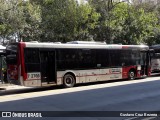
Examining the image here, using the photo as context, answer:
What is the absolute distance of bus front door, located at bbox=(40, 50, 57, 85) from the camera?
59.2 ft

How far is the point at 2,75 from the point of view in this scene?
19.1 meters

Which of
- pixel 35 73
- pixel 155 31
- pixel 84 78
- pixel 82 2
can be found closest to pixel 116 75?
pixel 84 78

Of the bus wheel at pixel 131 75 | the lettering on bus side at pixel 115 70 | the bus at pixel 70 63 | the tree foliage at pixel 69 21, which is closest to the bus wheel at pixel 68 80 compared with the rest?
the bus at pixel 70 63

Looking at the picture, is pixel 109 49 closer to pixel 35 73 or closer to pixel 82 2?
pixel 35 73

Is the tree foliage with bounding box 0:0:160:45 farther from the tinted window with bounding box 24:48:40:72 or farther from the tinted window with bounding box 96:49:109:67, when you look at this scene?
the tinted window with bounding box 24:48:40:72

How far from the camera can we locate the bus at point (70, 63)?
1716cm

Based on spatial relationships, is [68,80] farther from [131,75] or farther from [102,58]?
[131,75]

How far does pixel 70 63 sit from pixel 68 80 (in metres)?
1.07

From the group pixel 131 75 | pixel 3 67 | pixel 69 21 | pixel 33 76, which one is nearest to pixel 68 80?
pixel 33 76

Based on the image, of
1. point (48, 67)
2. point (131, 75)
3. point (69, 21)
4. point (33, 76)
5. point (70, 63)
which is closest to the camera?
point (33, 76)

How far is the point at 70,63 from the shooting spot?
1953 cm

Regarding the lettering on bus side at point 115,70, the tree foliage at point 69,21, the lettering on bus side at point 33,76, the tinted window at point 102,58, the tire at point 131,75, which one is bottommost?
the tire at point 131,75

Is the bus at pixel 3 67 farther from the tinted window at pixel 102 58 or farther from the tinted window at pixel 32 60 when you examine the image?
the tinted window at pixel 102 58

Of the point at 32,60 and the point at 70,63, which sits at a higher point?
the point at 32,60
